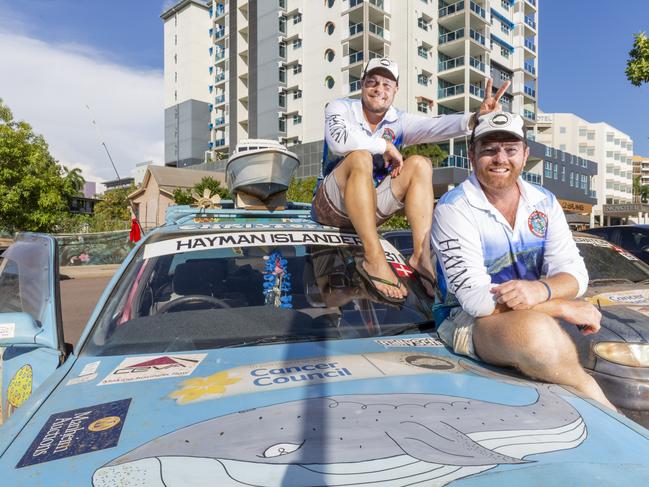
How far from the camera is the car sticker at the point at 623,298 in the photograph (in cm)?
336

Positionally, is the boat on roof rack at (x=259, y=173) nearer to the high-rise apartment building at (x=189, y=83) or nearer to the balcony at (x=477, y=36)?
the balcony at (x=477, y=36)

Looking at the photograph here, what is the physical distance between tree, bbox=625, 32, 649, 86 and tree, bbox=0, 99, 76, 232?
17098 millimetres

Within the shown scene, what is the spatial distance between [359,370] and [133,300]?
124 cm

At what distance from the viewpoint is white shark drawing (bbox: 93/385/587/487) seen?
1010 mm

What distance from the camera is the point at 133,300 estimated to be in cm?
227

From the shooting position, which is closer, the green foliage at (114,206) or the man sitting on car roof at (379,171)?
the man sitting on car roof at (379,171)

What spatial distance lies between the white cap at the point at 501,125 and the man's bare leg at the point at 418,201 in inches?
26.0

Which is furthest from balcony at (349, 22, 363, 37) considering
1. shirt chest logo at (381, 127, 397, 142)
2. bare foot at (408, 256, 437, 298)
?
bare foot at (408, 256, 437, 298)

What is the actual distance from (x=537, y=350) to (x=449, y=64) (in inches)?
1595

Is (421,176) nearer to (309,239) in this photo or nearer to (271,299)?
(309,239)

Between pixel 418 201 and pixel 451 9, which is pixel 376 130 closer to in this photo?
pixel 418 201

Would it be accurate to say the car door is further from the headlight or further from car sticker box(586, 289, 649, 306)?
car sticker box(586, 289, 649, 306)

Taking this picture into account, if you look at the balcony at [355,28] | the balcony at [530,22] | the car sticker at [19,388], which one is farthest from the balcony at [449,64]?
the car sticker at [19,388]

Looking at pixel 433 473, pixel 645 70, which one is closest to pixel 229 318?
pixel 433 473
